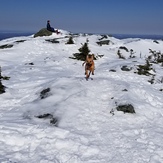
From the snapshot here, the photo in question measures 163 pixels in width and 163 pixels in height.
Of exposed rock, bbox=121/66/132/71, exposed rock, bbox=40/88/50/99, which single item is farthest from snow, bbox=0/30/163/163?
exposed rock, bbox=121/66/132/71

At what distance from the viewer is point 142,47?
44.4 meters

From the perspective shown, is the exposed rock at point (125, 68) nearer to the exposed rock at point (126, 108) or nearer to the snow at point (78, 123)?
the snow at point (78, 123)

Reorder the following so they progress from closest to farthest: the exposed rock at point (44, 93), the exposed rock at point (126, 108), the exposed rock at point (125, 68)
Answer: the exposed rock at point (126, 108), the exposed rock at point (44, 93), the exposed rock at point (125, 68)

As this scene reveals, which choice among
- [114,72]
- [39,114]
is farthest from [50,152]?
[114,72]

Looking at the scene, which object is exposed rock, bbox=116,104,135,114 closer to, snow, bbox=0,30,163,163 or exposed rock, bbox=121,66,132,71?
snow, bbox=0,30,163,163

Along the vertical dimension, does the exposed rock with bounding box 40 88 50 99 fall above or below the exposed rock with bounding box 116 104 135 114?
above

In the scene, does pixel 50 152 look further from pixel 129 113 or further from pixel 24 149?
pixel 129 113

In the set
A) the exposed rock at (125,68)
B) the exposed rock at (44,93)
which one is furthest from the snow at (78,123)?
the exposed rock at (125,68)

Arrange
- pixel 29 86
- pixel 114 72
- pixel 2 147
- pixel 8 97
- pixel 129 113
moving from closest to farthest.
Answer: pixel 2 147 → pixel 129 113 → pixel 8 97 → pixel 29 86 → pixel 114 72

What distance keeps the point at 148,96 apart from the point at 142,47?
31370 millimetres

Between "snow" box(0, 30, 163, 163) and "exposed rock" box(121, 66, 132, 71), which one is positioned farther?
"exposed rock" box(121, 66, 132, 71)

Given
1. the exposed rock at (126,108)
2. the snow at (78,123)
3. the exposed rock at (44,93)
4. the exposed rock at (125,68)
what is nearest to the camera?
the snow at (78,123)

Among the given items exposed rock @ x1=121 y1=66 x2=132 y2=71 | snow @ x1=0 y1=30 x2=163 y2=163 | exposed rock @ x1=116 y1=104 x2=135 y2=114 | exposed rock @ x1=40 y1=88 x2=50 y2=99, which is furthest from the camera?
exposed rock @ x1=121 y1=66 x2=132 y2=71

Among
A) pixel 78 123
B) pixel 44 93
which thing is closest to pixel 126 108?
pixel 78 123
